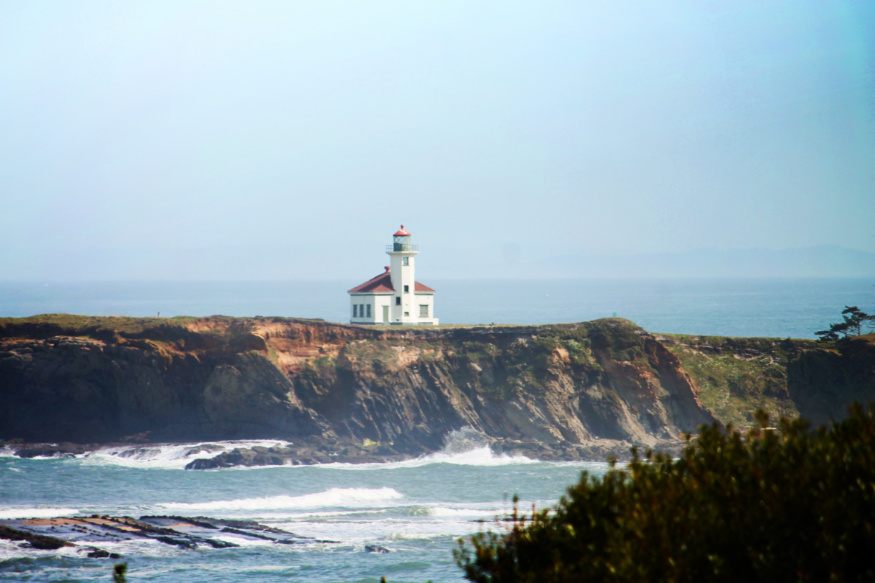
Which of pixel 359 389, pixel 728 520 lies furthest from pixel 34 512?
pixel 728 520

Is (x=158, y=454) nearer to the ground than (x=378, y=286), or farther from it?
nearer to the ground

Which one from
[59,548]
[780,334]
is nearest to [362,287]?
[59,548]

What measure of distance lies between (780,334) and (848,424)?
11841 cm

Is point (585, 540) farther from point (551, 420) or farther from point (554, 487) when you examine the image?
point (551, 420)

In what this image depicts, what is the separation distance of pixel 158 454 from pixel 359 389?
13.3 meters

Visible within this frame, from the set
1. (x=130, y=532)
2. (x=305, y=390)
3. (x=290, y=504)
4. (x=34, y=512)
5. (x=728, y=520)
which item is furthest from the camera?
(x=305, y=390)

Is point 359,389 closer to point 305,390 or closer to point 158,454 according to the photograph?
point 305,390

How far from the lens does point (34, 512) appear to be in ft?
124

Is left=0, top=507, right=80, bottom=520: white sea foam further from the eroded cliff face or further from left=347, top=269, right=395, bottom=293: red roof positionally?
left=347, top=269, right=395, bottom=293: red roof

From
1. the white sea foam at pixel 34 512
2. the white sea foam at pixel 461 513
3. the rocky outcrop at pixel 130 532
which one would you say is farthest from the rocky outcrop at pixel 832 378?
the white sea foam at pixel 34 512

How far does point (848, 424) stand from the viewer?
43.0ft

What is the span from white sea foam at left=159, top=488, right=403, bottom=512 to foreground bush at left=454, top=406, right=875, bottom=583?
29624mm

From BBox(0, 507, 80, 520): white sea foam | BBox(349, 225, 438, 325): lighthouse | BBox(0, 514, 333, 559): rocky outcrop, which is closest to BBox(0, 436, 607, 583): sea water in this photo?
BBox(0, 507, 80, 520): white sea foam

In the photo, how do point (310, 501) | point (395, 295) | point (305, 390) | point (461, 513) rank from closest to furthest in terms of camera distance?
point (461, 513) → point (310, 501) → point (305, 390) → point (395, 295)
